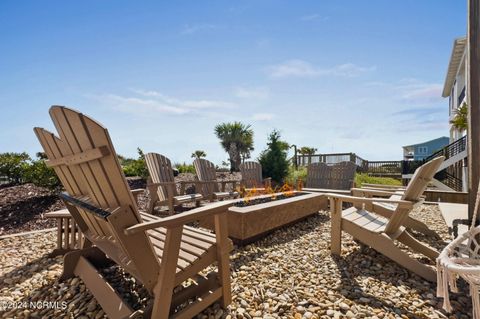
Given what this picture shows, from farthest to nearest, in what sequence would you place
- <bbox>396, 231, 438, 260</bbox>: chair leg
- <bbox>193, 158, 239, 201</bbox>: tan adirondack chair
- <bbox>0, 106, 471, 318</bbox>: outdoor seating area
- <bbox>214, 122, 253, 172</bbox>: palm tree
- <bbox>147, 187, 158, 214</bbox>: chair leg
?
<bbox>214, 122, 253, 172</bbox>: palm tree
<bbox>193, 158, 239, 201</bbox>: tan adirondack chair
<bbox>147, 187, 158, 214</bbox>: chair leg
<bbox>396, 231, 438, 260</bbox>: chair leg
<bbox>0, 106, 471, 318</bbox>: outdoor seating area

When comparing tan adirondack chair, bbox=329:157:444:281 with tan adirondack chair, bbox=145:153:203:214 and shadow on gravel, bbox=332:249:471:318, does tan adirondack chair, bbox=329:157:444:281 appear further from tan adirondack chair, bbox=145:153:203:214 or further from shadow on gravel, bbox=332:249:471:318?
tan adirondack chair, bbox=145:153:203:214

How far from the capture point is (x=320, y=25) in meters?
5.34

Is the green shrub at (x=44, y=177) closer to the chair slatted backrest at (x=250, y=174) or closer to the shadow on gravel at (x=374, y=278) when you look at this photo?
the chair slatted backrest at (x=250, y=174)

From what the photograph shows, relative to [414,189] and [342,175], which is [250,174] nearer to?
[342,175]

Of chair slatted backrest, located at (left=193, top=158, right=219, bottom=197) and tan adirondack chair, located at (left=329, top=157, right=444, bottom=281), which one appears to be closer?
tan adirondack chair, located at (left=329, top=157, right=444, bottom=281)

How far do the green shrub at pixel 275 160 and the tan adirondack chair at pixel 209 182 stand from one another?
2970 mm

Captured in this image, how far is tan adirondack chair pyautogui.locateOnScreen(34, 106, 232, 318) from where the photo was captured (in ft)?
3.80

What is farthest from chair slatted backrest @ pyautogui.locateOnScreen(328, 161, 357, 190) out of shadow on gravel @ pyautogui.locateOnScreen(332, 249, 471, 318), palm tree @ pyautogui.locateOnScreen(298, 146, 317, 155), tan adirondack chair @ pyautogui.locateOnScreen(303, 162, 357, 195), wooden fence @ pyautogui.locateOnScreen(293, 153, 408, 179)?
palm tree @ pyautogui.locateOnScreen(298, 146, 317, 155)

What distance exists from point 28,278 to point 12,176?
6.81 m

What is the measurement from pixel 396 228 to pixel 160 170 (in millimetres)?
3609

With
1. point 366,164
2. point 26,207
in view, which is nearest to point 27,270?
point 26,207

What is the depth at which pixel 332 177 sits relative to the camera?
5.91m

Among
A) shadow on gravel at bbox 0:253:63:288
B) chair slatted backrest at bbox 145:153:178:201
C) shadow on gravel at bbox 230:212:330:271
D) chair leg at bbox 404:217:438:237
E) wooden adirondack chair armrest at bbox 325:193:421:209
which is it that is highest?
chair slatted backrest at bbox 145:153:178:201

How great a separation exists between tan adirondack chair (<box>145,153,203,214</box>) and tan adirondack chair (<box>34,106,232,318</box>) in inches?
77.2
